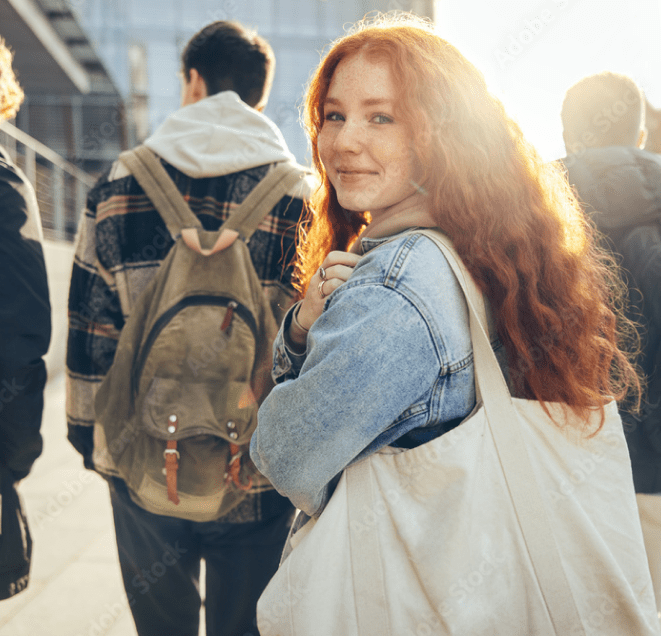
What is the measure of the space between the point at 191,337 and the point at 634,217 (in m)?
1.61

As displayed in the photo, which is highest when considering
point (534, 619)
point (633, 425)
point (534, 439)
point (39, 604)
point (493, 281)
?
point (493, 281)

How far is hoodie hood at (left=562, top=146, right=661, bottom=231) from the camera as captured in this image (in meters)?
2.21

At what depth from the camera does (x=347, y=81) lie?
4.32ft

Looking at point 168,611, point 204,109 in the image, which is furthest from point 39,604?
point 204,109

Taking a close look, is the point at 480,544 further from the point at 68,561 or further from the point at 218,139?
the point at 68,561

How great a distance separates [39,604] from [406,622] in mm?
2647

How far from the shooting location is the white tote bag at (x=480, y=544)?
1.05 m

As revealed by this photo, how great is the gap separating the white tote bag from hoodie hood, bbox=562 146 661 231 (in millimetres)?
1341

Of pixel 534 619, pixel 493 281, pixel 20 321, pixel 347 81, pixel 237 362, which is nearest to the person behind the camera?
pixel 534 619

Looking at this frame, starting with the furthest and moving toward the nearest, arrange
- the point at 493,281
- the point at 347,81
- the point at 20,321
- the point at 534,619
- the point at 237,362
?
the point at 20,321, the point at 237,362, the point at 347,81, the point at 493,281, the point at 534,619

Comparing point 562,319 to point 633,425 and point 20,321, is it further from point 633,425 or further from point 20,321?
point 20,321

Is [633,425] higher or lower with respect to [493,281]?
lower

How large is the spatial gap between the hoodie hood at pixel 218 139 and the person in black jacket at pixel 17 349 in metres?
0.48

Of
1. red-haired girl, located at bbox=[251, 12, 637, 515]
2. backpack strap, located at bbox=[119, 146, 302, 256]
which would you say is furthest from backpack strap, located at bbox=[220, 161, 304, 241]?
red-haired girl, located at bbox=[251, 12, 637, 515]
